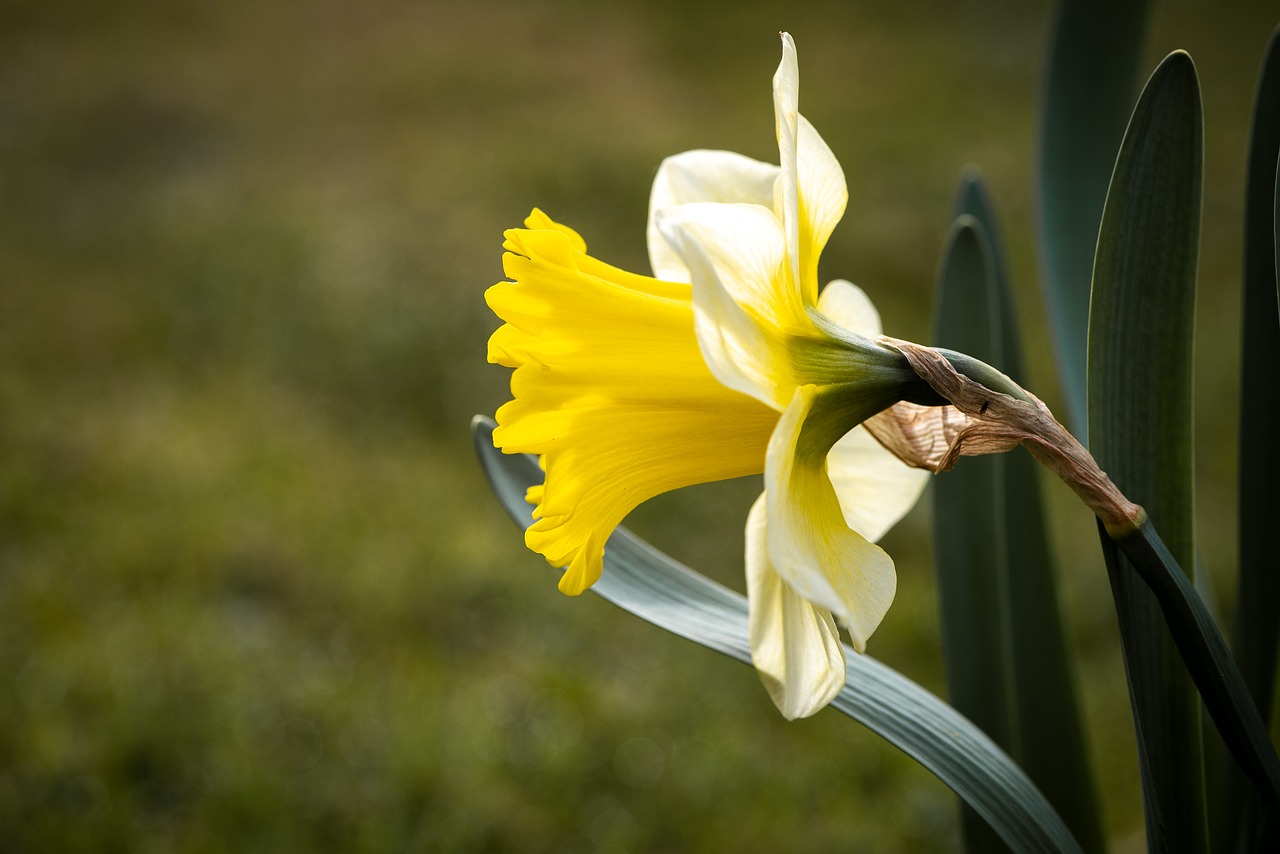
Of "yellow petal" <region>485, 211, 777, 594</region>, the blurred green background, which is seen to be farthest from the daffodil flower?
the blurred green background

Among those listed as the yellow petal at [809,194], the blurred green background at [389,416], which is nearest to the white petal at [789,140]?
the yellow petal at [809,194]

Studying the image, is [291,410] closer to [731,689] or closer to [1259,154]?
[731,689]

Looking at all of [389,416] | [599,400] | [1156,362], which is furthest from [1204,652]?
[389,416]

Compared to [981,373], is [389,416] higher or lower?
lower

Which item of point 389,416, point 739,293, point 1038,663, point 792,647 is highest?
point 739,293

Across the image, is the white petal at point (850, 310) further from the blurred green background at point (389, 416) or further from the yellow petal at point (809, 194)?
the blurred green background at point (389, 416)

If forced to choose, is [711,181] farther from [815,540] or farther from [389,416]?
[389,416]
